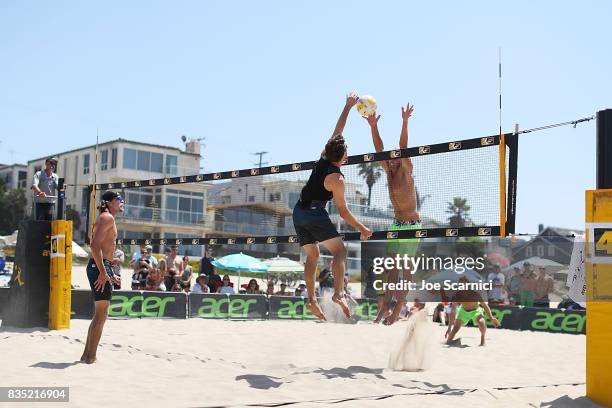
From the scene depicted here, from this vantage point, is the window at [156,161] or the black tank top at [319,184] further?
the window at [156,161]

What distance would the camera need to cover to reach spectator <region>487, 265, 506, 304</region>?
1495cm

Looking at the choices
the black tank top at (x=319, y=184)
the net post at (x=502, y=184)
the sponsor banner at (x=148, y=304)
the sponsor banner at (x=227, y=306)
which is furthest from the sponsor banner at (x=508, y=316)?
the black tank top at (x=319, y=184)

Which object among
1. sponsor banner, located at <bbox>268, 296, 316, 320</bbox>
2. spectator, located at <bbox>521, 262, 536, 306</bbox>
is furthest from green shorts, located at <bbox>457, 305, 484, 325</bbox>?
spectator, located at <bbox>521, 262, 536, 306</bbox>

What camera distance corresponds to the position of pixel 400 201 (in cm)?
814

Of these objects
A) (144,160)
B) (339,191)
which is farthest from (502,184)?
(144,160)

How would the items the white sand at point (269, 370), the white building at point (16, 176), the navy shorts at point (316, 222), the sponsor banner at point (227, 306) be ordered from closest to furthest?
1. the white sand at point (269, 370)
2. the navy shorts at point (316, 222)
3. the sponsor banner at point (227, 306)
4. the white building at point (16, 176)

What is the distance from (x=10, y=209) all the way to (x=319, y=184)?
51.2 meters

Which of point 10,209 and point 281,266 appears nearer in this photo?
point 281,266

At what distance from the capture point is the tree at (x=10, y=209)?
52.6 m

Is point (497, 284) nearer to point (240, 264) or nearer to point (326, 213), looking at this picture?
point (240, 264)

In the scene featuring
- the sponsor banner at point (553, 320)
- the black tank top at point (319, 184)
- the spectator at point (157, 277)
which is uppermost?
the black tank top at point (319, 184)

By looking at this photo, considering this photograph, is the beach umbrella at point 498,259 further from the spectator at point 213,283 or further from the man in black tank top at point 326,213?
the man in black tank top at point 326,213

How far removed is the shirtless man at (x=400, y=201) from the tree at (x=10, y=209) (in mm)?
49667

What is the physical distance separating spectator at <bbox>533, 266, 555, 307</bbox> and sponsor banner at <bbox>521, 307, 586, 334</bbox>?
22cm
